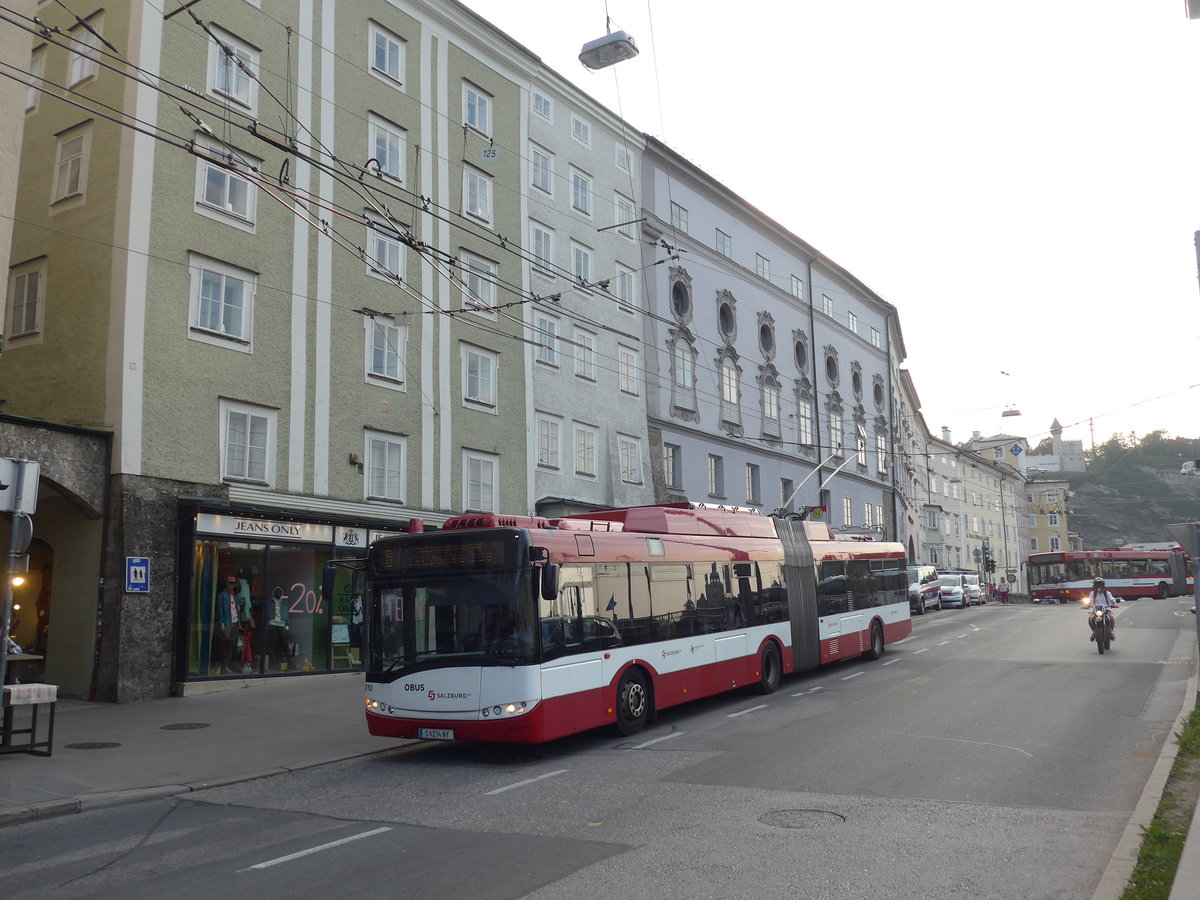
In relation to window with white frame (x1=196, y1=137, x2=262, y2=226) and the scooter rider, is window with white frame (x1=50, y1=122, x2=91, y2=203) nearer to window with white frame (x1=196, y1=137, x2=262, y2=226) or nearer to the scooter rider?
window with white frame (x1=196, y1=137, x2=262, y2=226)

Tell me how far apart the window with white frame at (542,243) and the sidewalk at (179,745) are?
14.6m

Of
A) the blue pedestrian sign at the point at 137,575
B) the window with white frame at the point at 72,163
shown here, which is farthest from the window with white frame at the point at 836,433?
the blue pedestrian sign at the point at 137,575

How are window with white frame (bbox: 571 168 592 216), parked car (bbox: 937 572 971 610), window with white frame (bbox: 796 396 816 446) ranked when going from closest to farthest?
1. window with white frame (bbox: 571 168 592 216)
2. window with white frame (bbox: 796 396 816 446)
3. parked car (bbox: 937 572 971 610)

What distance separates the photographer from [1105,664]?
64.5 feet

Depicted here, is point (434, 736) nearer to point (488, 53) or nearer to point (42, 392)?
point (42, 392)

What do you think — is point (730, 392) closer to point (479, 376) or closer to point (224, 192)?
point (479, 376)

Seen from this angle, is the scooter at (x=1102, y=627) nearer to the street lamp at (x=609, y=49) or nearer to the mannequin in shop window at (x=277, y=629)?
the street lamp at (x=609, y=49)

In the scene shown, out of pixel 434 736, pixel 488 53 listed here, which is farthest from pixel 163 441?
pixel 488 53

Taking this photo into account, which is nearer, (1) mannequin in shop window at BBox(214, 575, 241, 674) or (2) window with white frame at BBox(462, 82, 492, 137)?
(1) mannequin in shop window at BBox(214, 575, 241, 674)

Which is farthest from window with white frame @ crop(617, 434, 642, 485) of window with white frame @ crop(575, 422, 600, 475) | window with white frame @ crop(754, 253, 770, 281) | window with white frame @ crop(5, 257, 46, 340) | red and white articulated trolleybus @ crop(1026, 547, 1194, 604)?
red and white articulated trolleybus @ crop(1026, 547, 1194, 604)

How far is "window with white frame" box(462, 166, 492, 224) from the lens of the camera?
26797 millimetres

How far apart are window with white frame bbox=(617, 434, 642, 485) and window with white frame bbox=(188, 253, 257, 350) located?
14343 mm

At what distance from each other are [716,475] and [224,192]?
2309 centimetres

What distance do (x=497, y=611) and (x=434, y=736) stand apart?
1.60 meters
